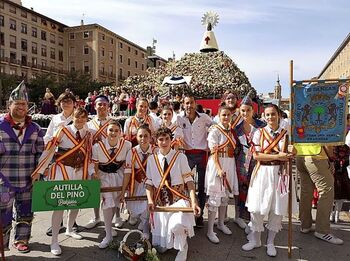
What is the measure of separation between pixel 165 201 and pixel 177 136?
130 cm

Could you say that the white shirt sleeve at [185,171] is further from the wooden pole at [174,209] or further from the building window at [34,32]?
the building window at [34,32]

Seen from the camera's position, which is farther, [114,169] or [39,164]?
[114,169]

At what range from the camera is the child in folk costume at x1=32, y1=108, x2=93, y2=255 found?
169 inches

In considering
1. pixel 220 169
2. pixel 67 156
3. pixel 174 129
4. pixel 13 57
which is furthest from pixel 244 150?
pixel 13 57

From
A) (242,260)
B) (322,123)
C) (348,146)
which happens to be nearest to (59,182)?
(242,260)

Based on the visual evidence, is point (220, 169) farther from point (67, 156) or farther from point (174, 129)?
point (67, 156)

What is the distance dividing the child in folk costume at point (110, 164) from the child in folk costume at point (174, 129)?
0.84 meters

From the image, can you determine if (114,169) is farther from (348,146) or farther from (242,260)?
(348,146)

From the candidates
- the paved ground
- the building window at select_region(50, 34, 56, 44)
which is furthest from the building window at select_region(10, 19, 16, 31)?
the paved ground

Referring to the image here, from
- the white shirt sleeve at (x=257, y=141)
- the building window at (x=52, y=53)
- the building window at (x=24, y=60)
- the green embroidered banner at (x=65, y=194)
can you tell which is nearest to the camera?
the green embroidered banner at (x=65, y=194)

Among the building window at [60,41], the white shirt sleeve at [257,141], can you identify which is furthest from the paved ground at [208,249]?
the building window at [60,41]

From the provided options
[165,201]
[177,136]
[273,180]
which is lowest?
[165,201]

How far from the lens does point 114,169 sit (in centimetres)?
470

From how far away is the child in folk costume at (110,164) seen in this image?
4547 mm
